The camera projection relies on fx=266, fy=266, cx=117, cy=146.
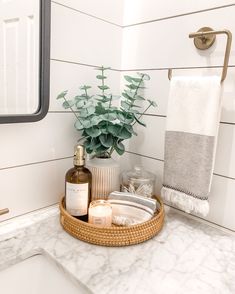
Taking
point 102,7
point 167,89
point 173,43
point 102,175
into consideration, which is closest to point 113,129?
point 102,175

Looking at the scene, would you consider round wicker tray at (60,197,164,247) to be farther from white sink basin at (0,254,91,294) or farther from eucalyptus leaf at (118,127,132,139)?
eucalyptus leaf at (118,127,132,139)

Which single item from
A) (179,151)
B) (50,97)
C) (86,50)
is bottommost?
(179,151)

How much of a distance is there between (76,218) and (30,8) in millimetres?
616

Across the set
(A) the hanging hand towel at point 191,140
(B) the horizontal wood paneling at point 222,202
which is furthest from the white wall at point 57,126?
(B) the horizontal wood paneling at point 222,202

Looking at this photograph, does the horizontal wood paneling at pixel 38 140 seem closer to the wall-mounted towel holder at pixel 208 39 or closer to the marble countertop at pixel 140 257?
the marble countertop at pixel 140 257

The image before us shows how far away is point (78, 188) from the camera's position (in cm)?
77

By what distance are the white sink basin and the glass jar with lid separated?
1.12 feet

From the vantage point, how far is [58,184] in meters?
0.93

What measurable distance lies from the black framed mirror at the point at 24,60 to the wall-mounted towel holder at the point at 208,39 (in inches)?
15.7

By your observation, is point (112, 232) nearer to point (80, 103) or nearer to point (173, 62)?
point (80, 103)

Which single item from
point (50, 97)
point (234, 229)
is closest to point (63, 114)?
point (50, 97)

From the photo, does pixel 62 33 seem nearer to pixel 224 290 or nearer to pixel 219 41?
pixel 219 41

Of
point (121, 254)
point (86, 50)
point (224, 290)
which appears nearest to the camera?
point (224, 290)

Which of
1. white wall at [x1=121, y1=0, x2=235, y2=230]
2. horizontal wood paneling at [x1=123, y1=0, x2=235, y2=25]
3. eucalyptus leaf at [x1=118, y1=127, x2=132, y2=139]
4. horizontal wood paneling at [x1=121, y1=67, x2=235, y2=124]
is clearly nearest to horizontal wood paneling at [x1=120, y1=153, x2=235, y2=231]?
white wall at [x1=121, y1=0, x2=235, y2=230]
